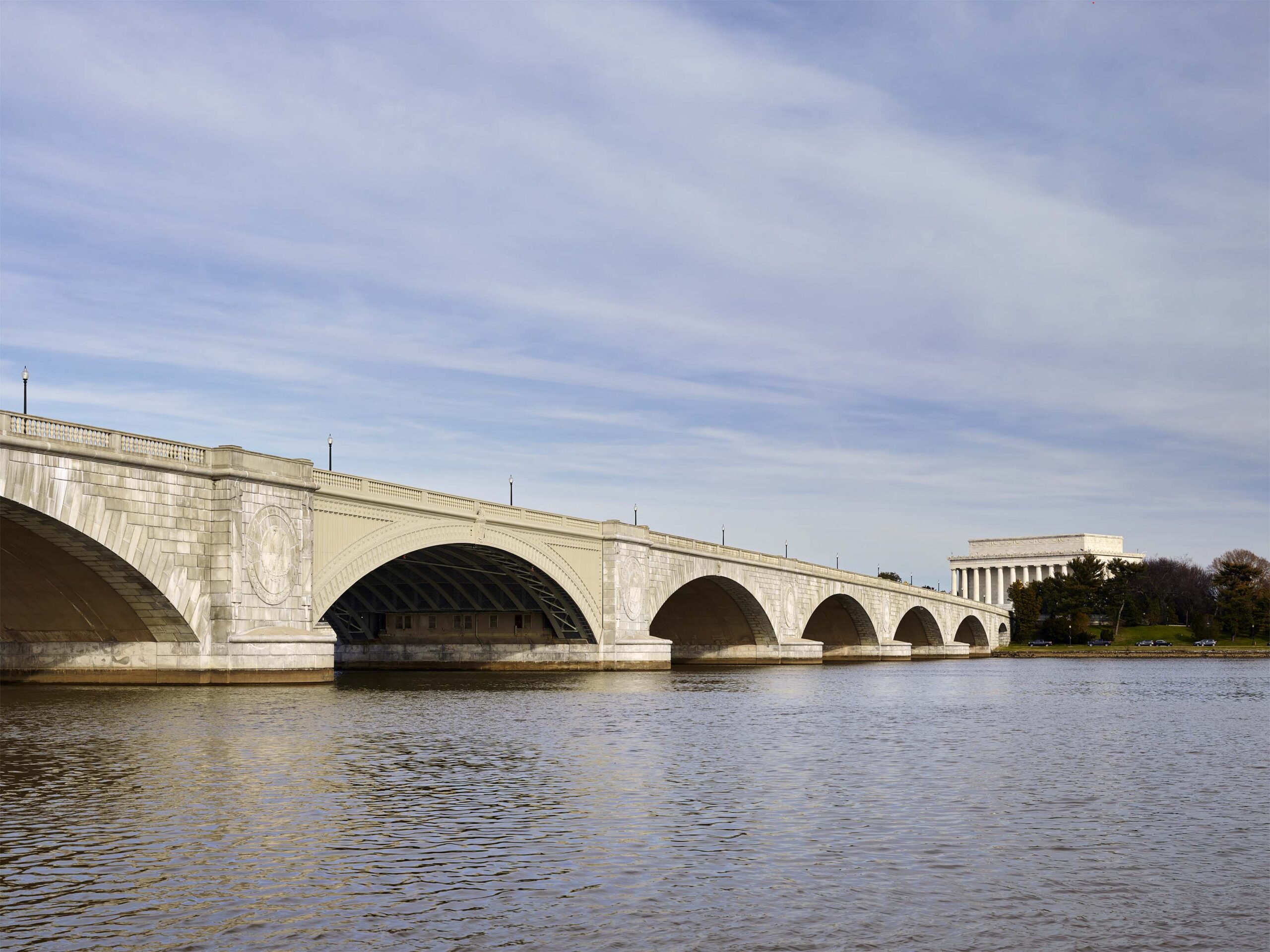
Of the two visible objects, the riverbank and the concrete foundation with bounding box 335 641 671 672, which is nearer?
the concrete foundation with bounding box 335 641 671 672

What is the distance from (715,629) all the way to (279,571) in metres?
56.8

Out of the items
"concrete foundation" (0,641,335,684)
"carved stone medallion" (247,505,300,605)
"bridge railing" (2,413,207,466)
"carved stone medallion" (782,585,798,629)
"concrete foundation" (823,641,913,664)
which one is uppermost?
"bridge railing" (2,413,207,466)

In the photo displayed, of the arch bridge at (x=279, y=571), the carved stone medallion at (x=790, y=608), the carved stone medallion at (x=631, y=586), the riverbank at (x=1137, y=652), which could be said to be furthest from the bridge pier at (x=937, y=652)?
the carved stone medallion at (x=631, y=586)

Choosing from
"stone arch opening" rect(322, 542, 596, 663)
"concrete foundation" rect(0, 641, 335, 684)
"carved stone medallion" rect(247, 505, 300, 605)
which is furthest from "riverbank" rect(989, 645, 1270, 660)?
"concrete foundation" rect(0, 641, 335, 684)

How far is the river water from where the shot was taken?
13.0 metres

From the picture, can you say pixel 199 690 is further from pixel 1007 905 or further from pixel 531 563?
pixel 1007 905

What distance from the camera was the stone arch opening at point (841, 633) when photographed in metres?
126

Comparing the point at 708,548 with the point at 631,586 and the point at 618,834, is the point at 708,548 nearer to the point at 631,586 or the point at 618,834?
the point at 631,586

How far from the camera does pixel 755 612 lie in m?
100

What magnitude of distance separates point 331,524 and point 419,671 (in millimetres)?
26376

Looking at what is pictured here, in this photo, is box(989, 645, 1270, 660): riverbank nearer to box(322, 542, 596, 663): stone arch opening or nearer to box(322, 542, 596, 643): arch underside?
box(322, 542, 596, 663): stone arch opening

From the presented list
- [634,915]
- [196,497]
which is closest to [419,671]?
[196,497]

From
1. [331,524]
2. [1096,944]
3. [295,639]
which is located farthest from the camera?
[331,524]

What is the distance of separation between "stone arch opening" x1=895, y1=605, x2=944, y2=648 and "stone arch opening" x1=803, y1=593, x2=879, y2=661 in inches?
730
